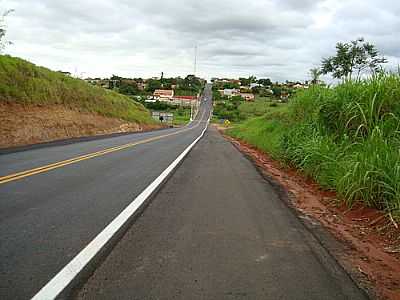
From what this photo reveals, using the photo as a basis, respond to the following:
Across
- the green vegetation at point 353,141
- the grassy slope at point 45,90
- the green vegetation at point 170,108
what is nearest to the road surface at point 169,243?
the green vegetation at point 353,141

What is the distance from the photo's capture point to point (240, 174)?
1149cm

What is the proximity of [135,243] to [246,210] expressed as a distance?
2491 millimetres

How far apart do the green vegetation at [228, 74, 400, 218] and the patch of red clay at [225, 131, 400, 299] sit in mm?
256

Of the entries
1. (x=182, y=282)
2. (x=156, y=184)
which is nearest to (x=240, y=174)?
(x=156, y=184)

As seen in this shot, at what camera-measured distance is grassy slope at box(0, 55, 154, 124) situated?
24.7 metres

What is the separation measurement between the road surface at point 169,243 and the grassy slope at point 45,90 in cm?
1705

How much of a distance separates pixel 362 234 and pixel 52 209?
185 inches

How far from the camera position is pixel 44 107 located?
27.5 meters

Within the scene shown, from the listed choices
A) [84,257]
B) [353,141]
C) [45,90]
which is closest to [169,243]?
[84,257]

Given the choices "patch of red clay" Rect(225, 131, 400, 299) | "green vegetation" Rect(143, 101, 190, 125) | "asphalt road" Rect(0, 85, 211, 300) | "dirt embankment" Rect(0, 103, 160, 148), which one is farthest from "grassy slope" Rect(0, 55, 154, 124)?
"green vegetation" Rect(143, 101, 190, 125)

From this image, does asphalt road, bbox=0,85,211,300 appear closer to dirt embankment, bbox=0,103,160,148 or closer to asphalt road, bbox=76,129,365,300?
asphalt road, bbox=76,129,365,300

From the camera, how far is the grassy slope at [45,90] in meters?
24.7

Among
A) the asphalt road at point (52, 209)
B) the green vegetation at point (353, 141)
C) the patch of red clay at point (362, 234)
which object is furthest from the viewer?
the green vegetation at point (353, 141)

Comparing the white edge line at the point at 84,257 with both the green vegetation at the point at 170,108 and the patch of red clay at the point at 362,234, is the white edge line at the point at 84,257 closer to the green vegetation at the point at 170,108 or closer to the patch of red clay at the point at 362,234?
the patch of red clay at the point at 362,234
